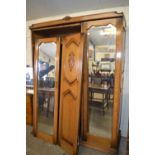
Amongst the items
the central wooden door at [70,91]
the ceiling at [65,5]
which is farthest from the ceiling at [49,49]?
the ceiling at [65,5]

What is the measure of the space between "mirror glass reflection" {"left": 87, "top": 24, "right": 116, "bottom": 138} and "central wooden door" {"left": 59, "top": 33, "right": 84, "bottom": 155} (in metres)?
0.28

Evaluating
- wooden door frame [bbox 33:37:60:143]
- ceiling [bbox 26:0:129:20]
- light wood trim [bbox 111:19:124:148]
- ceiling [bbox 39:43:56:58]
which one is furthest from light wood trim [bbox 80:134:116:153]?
ceiling [bbox 26:0:129:20]

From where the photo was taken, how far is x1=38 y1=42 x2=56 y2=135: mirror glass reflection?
2.50 meters

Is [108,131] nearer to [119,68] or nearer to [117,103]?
[117,103]

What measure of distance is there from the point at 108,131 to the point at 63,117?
2.38 ft

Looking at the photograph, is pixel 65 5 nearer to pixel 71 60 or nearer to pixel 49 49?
pixel 49 49

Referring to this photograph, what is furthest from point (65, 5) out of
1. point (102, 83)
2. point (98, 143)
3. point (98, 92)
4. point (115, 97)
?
point (98, 143)

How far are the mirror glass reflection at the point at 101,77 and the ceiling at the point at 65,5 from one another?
58 cm

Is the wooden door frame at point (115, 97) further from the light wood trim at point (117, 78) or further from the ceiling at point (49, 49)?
the ceiling at point (49, 49)

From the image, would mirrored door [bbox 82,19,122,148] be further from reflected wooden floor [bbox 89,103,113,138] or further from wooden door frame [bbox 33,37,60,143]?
wooden door frame [bbox 33,37,60,143]

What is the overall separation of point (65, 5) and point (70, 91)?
5.04ft

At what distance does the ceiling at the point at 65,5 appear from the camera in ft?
7.98
